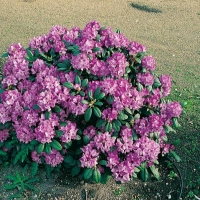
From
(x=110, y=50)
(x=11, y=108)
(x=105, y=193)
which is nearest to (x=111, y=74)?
(x=110, y=50)

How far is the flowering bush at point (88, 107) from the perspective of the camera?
2303 mm

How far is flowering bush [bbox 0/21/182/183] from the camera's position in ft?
7.55

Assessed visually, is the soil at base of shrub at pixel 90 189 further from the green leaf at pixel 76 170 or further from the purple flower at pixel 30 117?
the purple flower at pixel 30 117

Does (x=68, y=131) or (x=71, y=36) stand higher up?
(x=71, y=36)

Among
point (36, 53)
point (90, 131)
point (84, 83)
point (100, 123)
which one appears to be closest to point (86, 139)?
point (90, 131)

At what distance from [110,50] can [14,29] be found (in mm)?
3115

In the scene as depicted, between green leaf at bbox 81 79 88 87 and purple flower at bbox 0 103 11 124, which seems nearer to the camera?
green leaf at bbox 81 79 88 87

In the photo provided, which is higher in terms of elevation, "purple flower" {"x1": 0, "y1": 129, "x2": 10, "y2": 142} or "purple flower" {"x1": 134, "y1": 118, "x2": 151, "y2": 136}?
"purple flower" {"x1": 134, "y1": 118, "x2": 151, "y2": 136}

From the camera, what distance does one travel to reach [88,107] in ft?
7.54

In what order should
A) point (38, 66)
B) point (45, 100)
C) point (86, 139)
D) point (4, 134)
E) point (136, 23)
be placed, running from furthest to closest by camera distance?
1. point (136, 23)
2. point (4, 134)
3. point (38, 66)
4. point (86, 139)
5. point (45, 100)

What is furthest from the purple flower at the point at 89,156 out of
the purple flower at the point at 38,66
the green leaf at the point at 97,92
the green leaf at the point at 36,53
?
the green leaf at the point at 36,53

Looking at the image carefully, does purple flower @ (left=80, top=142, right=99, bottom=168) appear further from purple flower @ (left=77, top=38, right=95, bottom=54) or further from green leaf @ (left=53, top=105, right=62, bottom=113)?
purple flower @ (left=77, top=38, right=95, bottom=54)

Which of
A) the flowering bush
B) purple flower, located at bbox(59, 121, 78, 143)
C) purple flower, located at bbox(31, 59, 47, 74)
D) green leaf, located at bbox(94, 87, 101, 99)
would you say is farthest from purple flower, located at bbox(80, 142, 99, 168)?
purple flower, located at bbox(31, 59, 47, 74)

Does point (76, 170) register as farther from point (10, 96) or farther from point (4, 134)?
point (10, 96)
